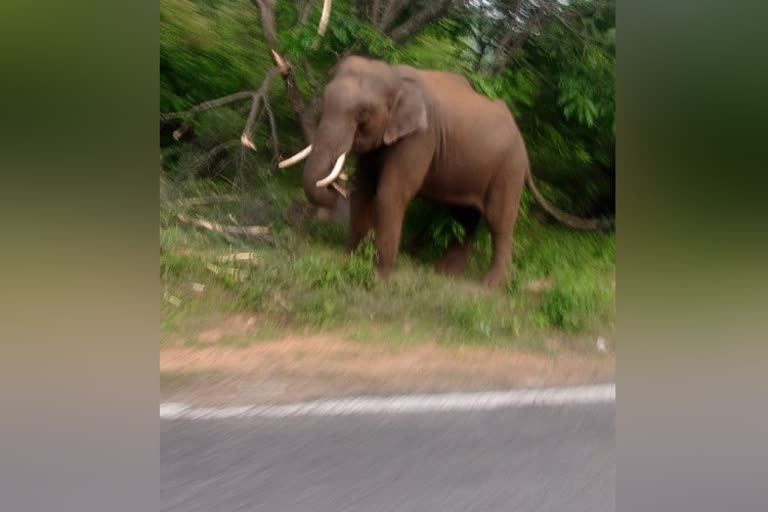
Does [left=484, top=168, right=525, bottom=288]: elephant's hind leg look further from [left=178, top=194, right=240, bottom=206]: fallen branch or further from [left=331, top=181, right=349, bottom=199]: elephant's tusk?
[left=178, top=194, right=240, bottom=206]: fallen branch

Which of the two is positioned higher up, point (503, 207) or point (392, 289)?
point (503, 207)

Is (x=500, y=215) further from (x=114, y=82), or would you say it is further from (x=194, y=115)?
(x=114, y=82)

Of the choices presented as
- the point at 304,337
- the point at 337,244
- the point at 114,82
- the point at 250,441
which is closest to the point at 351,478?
the point at 250,441

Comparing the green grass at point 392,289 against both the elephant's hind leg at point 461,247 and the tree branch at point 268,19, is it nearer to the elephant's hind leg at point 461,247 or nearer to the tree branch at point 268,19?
the elephant's hind leg at point 461,247

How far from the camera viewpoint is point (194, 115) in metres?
4.75

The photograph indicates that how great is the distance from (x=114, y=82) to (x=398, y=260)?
344 cm

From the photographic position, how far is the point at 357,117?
494cm

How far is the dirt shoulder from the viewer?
14.3 feet

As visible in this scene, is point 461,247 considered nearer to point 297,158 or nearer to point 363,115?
point 363,115

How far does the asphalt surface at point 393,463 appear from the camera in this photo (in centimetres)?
334

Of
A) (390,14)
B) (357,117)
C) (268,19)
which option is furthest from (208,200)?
(390,14)

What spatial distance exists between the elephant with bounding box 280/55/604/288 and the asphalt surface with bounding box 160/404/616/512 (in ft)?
4.18

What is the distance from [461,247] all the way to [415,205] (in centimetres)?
40

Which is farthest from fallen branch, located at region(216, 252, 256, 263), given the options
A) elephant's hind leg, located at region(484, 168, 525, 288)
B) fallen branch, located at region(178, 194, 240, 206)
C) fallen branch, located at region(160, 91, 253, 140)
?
elephant's hind leg, located at region(484, 168, 525, 288)
